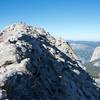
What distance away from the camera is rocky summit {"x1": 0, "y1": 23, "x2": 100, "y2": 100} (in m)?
34.4

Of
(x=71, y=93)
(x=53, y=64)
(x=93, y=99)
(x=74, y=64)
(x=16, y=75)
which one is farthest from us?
(x=74, y=64)

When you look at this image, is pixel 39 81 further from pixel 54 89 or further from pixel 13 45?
pixel 13 45

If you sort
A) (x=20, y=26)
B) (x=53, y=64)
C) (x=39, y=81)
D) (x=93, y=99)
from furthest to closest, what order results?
(x=20, y=26)
(x=93, y=99)
(x=53, y=64)
(x=39, y=81)

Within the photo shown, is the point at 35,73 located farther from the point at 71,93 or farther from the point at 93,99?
the point at 93,99

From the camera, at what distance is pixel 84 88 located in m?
52.4

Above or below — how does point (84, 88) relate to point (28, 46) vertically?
below

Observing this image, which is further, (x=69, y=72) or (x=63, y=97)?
(x=69, y=72)

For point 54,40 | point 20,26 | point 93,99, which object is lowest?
point 93,99

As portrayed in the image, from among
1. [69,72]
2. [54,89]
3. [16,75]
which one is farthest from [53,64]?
[16,75]

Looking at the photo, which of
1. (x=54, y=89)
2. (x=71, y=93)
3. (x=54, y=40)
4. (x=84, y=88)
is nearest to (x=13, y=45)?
(x=54, y=89)

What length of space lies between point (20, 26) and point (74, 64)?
15469 millimetres

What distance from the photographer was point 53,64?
162 feet

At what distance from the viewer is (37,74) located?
41.5 m

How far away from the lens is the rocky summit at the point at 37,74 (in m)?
34.4
